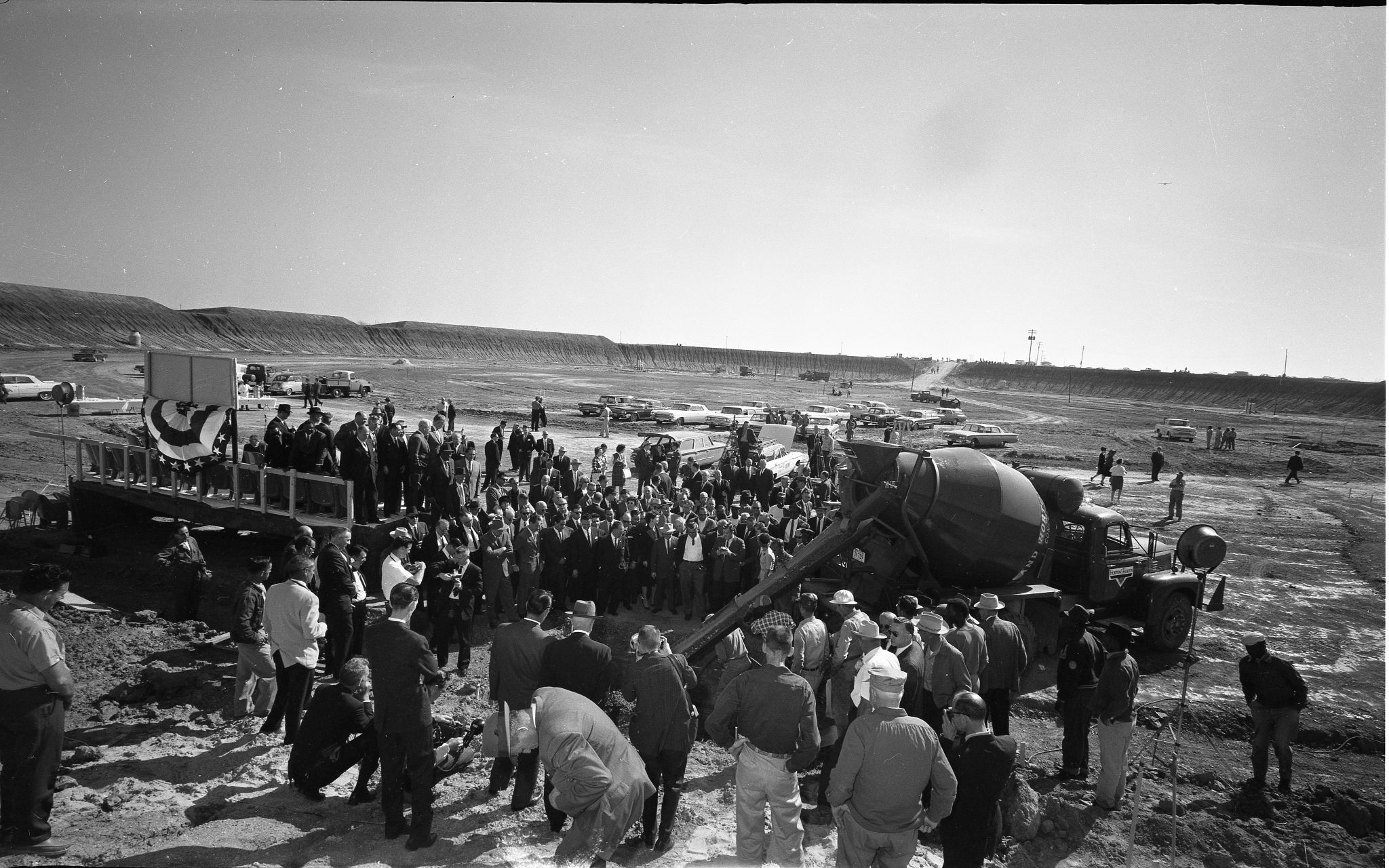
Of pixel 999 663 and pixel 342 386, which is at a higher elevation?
pixel 342 386

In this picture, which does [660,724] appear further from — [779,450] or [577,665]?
[779,450]

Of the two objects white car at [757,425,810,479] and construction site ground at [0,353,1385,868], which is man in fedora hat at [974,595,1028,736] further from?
white car at [757,425,810,479]

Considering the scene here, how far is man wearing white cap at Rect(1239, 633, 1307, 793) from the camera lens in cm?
711

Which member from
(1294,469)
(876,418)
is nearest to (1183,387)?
(876,418)

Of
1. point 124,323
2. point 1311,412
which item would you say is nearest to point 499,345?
point 124,323

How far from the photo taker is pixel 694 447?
25688 millimetres

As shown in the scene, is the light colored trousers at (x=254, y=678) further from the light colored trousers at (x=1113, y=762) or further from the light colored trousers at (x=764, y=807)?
the light colored trousers at (x=1113, y=762)

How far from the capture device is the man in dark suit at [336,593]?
820cm

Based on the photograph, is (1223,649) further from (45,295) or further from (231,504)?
(45,295)

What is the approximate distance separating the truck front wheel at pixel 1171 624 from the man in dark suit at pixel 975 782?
8203 mm

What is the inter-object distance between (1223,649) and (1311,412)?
8654 cm

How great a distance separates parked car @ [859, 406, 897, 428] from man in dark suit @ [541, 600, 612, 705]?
1697 inches

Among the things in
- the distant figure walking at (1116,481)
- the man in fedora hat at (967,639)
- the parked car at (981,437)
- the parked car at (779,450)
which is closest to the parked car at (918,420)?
the parked car at (981,437)

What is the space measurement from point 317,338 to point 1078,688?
127178 mm
